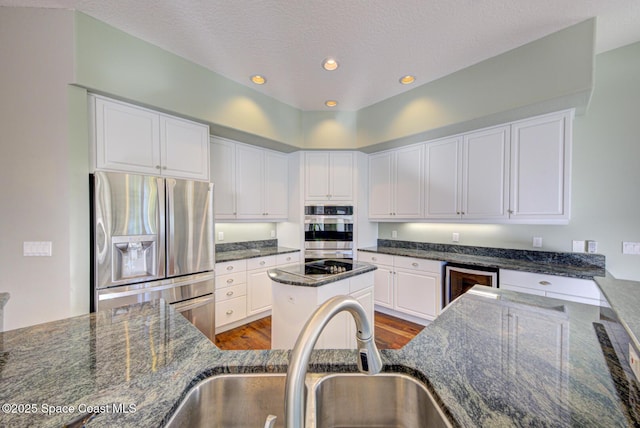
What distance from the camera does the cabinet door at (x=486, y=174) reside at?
261cm

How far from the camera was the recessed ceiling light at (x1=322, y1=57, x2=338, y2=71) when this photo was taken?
2.37 meters

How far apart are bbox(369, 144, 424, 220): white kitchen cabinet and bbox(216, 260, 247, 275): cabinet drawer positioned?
203cm

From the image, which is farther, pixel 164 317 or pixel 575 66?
pixel 575 66

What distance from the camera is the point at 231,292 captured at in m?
2.94

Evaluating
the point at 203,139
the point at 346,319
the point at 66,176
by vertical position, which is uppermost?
the point at 203,139

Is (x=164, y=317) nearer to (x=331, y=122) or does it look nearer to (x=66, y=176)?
(x=66, y=176)

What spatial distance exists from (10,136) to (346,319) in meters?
2.88

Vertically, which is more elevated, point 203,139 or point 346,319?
point 203,139

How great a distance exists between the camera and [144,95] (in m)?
2.16

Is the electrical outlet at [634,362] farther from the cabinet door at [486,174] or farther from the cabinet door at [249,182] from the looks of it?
the cabinet door at [249,182]

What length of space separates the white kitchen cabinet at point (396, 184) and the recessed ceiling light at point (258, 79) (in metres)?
1.89

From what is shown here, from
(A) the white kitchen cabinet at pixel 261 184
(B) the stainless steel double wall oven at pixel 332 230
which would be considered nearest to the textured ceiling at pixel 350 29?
(A) the white kitchen cabinet at pixel 261 184

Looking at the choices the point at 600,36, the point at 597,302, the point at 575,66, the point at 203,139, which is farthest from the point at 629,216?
the point at 203,139

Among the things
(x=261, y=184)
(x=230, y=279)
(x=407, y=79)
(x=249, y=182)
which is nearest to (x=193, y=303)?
(x=230, y=279)
